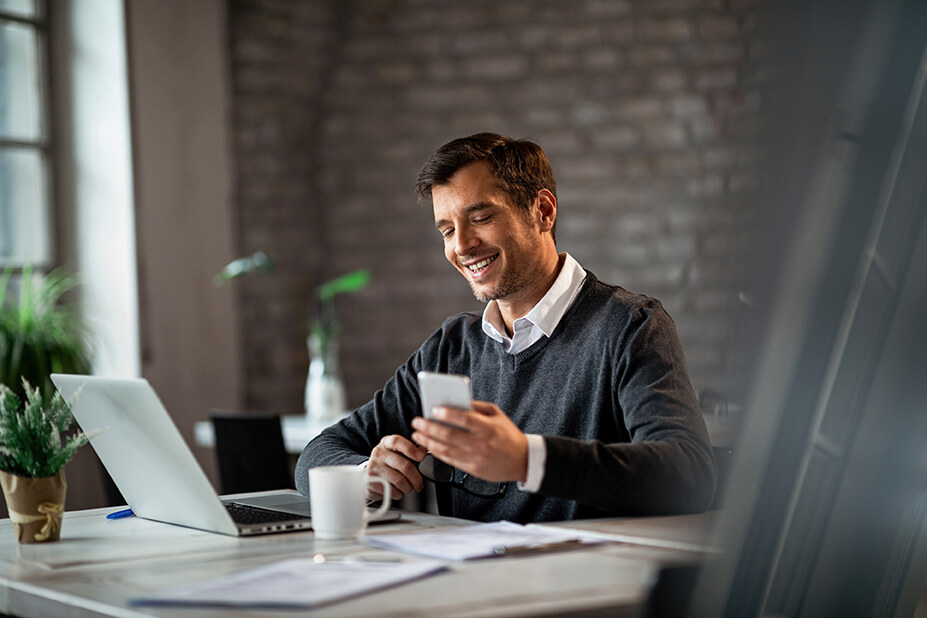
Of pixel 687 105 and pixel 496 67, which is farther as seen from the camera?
pixel 496 67

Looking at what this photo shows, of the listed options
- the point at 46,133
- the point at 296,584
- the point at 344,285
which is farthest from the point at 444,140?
the point at 296,584

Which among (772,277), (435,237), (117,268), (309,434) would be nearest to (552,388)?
(772,277)

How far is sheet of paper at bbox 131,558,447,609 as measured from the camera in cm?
123

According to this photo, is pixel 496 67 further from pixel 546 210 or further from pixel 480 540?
pixel 480 540

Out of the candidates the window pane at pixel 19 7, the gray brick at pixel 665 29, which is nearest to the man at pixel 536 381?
the gray brick at pixel 665 29

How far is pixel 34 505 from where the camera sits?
1.70 m

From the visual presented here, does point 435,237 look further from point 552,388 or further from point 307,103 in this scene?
point 552,388

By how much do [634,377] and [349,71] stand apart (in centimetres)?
337

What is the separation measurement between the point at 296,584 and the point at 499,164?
113 cm

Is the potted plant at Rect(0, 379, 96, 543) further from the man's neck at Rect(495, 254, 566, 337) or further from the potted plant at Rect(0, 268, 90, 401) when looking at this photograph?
the potted plant at Rect(0, 268, 90, 401)

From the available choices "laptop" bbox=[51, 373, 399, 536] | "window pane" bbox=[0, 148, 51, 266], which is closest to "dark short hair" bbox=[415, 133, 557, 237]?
"laptop" bbox=[51, 373, 399, 536]

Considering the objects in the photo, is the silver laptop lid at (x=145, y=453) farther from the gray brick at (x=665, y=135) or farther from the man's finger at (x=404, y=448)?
the gray brick at (x=665, y=135)

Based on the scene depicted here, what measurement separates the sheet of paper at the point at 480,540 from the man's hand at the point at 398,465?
0.73 ft

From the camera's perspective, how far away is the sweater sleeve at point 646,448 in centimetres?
165
